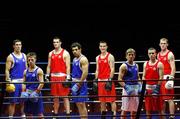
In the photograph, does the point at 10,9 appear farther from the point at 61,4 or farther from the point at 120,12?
the point at 120,12

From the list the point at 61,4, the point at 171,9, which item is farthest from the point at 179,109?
the point at 61,4

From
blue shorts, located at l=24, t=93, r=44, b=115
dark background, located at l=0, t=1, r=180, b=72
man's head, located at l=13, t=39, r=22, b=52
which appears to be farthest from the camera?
dark background, located at l=0, t=1, r=180, b=72

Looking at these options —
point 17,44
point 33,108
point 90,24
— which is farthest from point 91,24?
point 33,108

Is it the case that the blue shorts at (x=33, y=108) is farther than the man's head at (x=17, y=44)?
No

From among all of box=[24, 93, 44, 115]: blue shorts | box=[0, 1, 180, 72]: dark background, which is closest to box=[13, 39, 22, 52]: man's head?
box=[24, 93, 44, 115]: blue shorts

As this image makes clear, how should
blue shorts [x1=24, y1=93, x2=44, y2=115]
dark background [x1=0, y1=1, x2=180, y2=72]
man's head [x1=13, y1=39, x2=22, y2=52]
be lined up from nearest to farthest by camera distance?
blue shorts [x1=24, y1=93, x2=44, y2=115] < man's head [x1=13, y1=39, x2=22, y2=52] < dark background [x1=0, y1=1, x2=180, y2=72]

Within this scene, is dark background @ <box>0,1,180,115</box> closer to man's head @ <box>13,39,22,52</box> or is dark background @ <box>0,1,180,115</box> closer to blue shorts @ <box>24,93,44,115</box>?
man's head @ <box>13,39,22,52</box>

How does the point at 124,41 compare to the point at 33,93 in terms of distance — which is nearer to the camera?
the point at 33,93

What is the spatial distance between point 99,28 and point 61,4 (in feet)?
4.52

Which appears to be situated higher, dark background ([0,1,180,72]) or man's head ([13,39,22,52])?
dark background ([0,1,180,72])

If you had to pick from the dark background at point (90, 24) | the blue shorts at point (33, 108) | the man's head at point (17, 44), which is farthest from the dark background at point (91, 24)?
the blue shorts at point (33, 108)

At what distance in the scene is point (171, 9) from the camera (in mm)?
14211

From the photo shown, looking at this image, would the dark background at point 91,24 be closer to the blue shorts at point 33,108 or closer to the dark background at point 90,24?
the dark background at point 90,24

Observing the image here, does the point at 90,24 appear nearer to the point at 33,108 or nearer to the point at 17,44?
the point at 17,44
